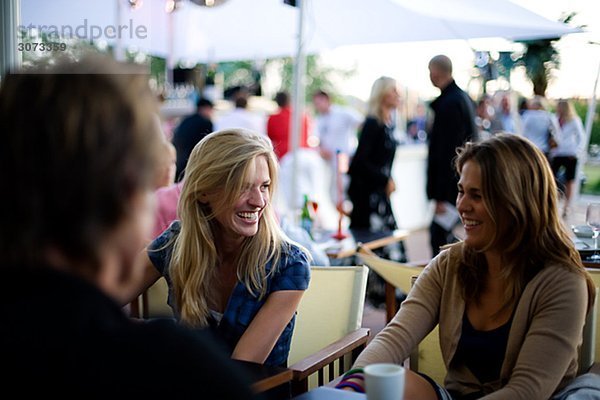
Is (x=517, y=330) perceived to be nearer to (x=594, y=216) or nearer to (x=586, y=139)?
(x=594, y=216)

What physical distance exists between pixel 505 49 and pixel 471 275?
5685mm

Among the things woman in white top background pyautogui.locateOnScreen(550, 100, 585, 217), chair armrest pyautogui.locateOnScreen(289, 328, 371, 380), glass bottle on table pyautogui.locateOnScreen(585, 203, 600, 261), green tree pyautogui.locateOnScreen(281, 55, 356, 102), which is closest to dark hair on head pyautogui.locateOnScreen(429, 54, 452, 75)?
glass bottle on table pyautogui.locateOnScreen(585, 203, 600, 261)

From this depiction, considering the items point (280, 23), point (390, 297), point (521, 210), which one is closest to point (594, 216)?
point (390, 297)

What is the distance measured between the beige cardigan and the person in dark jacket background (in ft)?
10.0

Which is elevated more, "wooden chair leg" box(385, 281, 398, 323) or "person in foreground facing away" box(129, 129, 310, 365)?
"person in foreground facing away" box(129, 129, 310, 365)

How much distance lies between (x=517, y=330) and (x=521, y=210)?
13.2 inches

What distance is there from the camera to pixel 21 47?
281 centimetres

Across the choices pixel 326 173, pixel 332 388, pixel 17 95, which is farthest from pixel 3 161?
pixel 326 173

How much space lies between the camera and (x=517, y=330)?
6.70 ft

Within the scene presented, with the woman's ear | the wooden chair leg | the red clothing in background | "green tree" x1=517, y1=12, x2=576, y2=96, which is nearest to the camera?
the woman's ear

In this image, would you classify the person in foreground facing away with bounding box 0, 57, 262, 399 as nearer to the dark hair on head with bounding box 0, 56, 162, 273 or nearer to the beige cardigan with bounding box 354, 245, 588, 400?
the dark hair on head with bounding box 0, 56, 162, 273

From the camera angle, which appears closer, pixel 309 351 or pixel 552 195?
pixel 552 195

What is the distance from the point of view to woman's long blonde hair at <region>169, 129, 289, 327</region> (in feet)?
7.52

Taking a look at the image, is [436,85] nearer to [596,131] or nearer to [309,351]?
[309,351]
